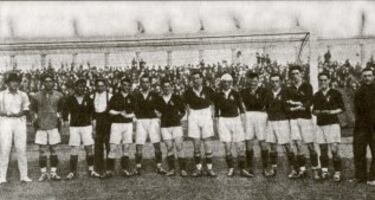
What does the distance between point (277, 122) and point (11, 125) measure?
3767mm

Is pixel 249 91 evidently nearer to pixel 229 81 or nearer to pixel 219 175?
pixel 229 81

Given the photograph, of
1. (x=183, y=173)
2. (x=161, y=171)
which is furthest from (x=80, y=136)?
(x=183, y=173)

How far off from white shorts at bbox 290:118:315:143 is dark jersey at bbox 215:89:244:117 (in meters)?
0.81

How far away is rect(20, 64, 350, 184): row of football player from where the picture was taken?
654cm

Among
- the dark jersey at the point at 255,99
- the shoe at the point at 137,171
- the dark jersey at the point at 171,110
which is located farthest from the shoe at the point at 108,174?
the dark jersey at the point at 255,99

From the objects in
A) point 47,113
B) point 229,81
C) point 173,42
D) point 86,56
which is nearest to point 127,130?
point 47,113

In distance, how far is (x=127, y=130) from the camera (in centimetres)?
707

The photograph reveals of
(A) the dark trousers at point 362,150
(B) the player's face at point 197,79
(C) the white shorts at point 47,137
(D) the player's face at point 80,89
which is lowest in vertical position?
(A) the dark trousers at point 362,150

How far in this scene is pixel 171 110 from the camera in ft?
23.1

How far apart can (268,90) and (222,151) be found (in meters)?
2.91

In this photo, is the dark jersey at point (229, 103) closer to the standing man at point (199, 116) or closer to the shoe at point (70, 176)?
the standing man at point (199, 116)

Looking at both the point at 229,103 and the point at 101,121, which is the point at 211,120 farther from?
the point at 101,121

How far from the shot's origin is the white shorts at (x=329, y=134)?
636cm

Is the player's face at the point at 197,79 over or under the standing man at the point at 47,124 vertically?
over
